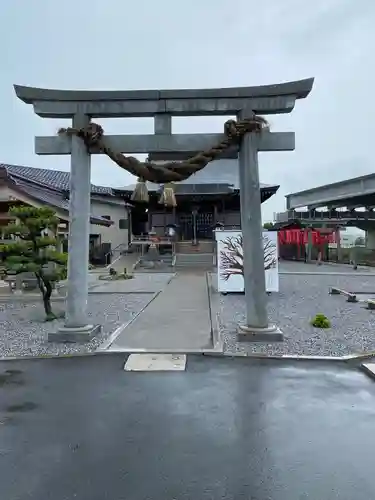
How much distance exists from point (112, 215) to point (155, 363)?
27745 mm

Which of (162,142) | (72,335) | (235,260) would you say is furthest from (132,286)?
(162,142)

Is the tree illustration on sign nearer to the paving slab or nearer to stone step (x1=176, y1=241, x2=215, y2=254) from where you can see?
the paving slab

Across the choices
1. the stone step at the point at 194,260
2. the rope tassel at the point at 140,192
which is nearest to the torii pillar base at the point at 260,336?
the rope tassel at the point at 140,192

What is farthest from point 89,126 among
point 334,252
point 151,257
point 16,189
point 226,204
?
point 334,252

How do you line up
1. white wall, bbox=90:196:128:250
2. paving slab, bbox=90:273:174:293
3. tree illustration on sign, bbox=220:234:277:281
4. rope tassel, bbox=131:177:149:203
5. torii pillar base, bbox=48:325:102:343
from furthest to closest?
white wall, bbox=90:196:128:250 → paving slab, bbox=90:273:174:293 → tree illustration on sign, bbox=220:234:277:281 → rope tassel, bbox=131:177:149:203 → torii pillar base, bbox=48:325:102:343

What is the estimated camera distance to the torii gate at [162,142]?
699 centimetres

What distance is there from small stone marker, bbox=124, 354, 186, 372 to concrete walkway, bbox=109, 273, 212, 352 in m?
0.29

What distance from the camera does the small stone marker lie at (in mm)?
5480

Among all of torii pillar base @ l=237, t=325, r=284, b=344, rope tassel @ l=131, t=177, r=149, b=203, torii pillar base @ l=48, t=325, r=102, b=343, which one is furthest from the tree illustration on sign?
torii pillar base @ l=48, t=325, r=102, b=343

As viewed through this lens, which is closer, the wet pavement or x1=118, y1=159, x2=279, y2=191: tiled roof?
the wet pavement

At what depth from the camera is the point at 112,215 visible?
3256 centimetres

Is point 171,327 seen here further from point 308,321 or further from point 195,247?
point 195,247

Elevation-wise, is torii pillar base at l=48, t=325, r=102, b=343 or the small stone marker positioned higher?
torii pillar base at l=48, t=325, r=102, b=343

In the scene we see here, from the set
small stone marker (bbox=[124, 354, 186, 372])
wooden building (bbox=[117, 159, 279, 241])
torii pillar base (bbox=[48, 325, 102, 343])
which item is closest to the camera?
small stone marker (bbox=[124, 354, 186, 372])
